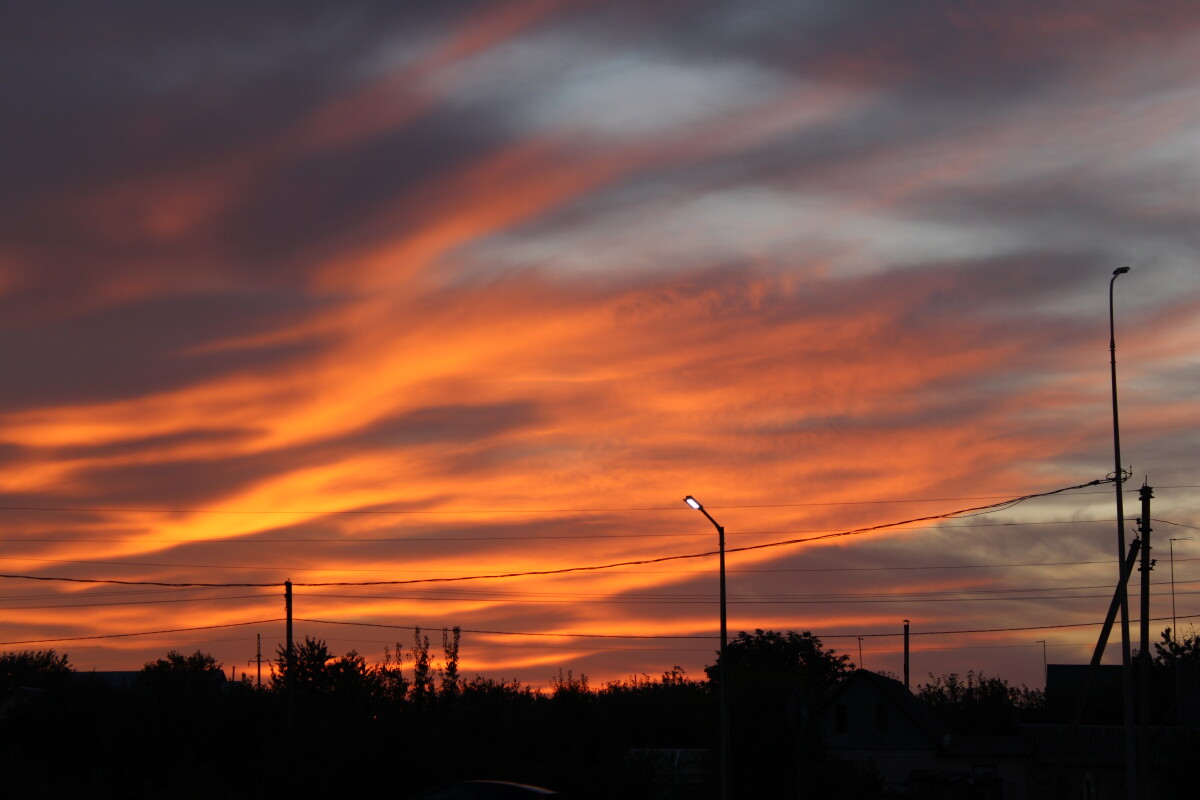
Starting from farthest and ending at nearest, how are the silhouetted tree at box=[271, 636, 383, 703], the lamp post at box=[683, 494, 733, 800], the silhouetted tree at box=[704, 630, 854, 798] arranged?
the silhouetted tree at box=[271, 636, 383, 703] < the silhouetted tree at box=[704, 630, 854, 798] < the lamp post at box=[683, 494, 733, 800]

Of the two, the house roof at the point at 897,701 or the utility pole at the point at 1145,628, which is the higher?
the utility pole at the point at 1145,628

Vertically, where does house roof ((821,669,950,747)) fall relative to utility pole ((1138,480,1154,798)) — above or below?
below

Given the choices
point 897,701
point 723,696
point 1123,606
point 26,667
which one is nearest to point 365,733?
point 723,696

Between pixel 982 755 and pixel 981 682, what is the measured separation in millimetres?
50620

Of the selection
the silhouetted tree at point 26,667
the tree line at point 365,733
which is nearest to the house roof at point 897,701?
the tree line at point 365,733

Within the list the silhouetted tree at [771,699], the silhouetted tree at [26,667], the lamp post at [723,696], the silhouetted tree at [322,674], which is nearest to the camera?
the lamp post at [723,696]

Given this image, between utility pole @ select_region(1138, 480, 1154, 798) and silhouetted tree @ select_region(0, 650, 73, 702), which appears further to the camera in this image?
silhouetted tree @ select_region(0, 650, 73, 702)

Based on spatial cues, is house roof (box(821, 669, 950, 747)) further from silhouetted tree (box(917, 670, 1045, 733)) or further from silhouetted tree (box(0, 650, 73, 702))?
silhouetted tree (box(0, 650, 73, 702))

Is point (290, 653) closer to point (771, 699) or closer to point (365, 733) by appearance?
point (365, 733)

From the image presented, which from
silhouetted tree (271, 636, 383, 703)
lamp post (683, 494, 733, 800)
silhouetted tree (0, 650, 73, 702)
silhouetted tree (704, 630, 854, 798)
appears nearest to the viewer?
lamp post (683, 494, 733, 800)

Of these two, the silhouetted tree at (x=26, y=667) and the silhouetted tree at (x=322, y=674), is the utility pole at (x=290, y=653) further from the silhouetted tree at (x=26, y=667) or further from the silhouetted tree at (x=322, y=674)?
the silhouetted tree at (x=26, y=667)

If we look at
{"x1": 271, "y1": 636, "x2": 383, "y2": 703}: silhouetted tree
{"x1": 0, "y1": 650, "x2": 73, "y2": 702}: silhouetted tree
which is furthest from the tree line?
{"x1": 0, "y1": 650, "x2": 73, "y2": 702}: silhouetted tree

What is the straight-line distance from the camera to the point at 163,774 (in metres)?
52.1

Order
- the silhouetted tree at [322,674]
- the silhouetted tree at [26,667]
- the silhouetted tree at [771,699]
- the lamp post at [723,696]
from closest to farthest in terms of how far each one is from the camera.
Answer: the lamp post at [723,696] < the silhouetted tree at [771,699] < the silhouetted tree at [322,674] < the silhouetted tree at [26,667]
